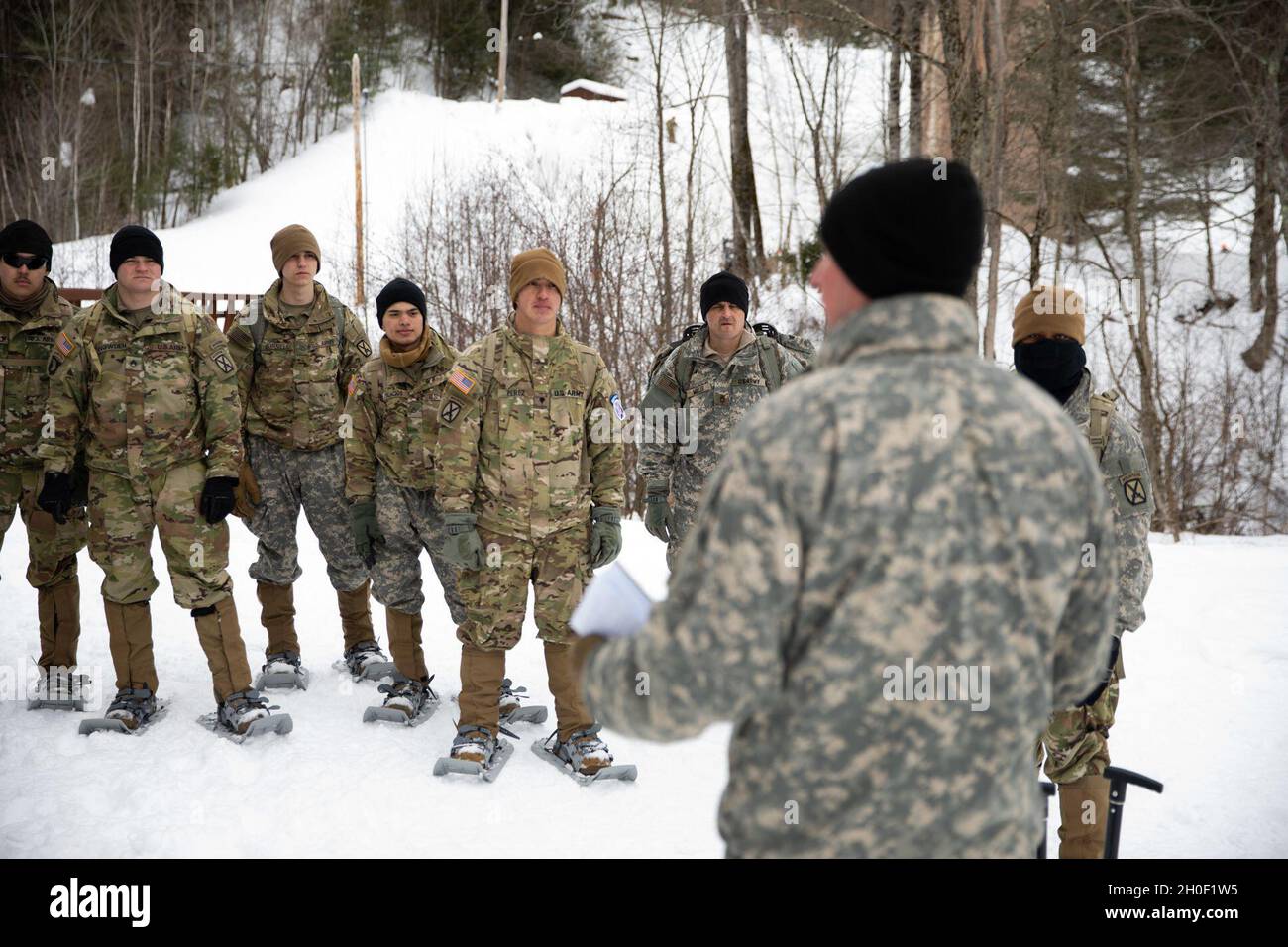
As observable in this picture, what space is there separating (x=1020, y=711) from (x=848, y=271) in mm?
770

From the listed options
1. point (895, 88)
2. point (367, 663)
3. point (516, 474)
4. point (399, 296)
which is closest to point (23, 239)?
point (399, 296)

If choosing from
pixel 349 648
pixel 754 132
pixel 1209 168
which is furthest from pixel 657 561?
pixel 754 132

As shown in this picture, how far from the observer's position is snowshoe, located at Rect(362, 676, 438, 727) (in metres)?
4.79

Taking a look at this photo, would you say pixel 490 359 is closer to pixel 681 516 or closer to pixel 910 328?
pixel 681 516

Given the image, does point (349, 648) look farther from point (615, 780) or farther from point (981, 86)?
point (981, 86)

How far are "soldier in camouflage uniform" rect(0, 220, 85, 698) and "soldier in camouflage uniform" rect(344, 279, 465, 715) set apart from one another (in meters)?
1.39

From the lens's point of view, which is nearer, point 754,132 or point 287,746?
point 287,746

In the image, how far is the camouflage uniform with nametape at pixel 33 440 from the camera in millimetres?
4949

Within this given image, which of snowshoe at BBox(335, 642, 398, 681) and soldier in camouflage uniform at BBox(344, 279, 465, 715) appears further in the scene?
snowshoe at BBox(335, 642, 398, 681)

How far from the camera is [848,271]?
1.62m

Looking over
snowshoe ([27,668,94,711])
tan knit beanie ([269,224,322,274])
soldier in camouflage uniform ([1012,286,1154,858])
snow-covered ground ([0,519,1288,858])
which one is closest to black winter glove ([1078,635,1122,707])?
soldier in camouflage uniform ([1012,286,1154,858])

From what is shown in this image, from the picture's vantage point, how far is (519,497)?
423cm

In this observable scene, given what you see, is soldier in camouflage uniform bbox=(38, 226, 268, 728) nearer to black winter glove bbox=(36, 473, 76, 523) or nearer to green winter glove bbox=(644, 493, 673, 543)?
black winter glove bbox=(36, 473, 76, 523)

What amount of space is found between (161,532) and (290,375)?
108 cm
